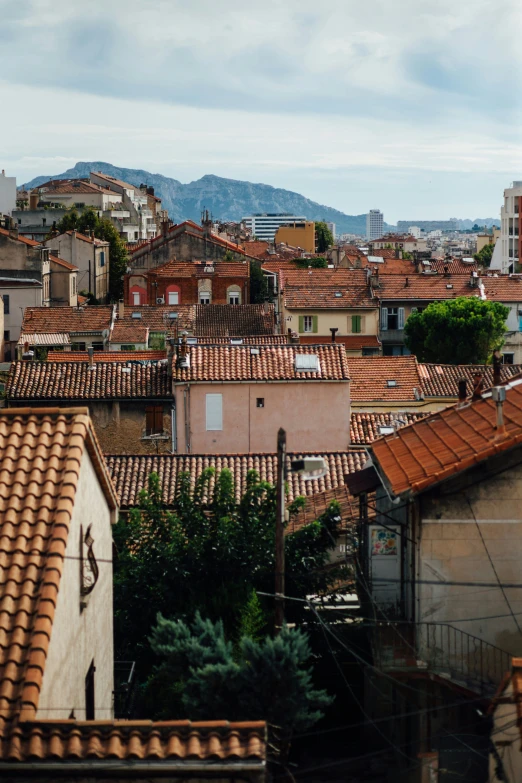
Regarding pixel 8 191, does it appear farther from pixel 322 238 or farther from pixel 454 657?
pixel 454 657

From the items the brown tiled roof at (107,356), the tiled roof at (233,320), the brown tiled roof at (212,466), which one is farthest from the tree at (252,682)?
the tiled roof at (233,320)

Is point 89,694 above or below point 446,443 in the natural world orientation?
below

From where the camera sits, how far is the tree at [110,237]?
3526 inches

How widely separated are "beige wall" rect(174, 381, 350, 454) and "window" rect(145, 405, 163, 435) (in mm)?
561

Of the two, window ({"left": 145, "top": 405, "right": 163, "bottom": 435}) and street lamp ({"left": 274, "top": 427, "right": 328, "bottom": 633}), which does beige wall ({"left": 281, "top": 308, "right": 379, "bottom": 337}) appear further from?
street lamp ({"left": 274, "top": 427, "right": 328, "bottom": 633})

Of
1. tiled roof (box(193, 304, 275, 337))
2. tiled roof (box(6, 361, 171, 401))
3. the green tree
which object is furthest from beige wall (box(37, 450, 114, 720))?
the green tree

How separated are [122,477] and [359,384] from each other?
56.8 ft

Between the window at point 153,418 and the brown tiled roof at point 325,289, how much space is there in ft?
100

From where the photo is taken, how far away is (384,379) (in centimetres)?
4250

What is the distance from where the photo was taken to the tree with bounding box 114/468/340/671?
1781 cm

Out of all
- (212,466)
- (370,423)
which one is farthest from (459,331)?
(212,466)

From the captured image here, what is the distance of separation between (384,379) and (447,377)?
8.80 ft

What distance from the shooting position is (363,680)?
734 inches

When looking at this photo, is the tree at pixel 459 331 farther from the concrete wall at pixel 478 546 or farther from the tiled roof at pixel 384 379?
the concrete wall at pixel 478 546
